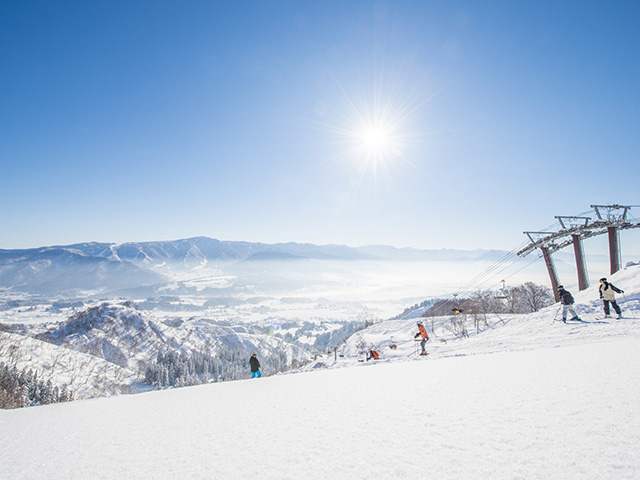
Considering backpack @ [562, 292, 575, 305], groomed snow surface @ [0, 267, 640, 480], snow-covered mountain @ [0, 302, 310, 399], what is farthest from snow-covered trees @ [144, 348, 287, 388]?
groomed snow surface @ [0, 267, 640, 480]

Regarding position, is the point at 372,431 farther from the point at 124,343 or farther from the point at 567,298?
the point at 124,343

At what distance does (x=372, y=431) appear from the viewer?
3.65 m

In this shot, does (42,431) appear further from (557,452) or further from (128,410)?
(557,452)

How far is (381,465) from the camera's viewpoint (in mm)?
2814

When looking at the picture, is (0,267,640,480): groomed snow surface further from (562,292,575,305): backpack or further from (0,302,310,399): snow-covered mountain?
(0,302,310,399): snow-covered mountain

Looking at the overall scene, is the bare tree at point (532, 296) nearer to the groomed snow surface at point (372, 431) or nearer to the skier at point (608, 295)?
the skier at point (608, 295)

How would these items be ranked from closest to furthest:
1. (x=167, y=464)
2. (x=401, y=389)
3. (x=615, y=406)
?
(x=167, y=464) → (x=615, y=406) → (x=401, y=389)

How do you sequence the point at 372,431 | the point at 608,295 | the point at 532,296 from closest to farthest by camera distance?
the point at 372,431 → the point at 608,295 → the point at 532,296

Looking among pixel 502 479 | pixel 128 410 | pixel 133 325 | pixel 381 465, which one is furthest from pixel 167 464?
pixel 133 325

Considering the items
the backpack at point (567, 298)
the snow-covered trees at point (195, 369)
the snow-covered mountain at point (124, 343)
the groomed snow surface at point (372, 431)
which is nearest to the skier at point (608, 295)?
the backpack at point (567, 298)

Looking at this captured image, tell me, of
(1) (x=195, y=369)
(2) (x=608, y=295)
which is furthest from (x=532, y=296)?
(1) (x=195, y=369)

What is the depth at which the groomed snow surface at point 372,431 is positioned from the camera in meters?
2.75

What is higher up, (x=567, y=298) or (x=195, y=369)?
(x=567, y=298)

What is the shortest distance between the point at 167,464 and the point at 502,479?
3.39 meters
